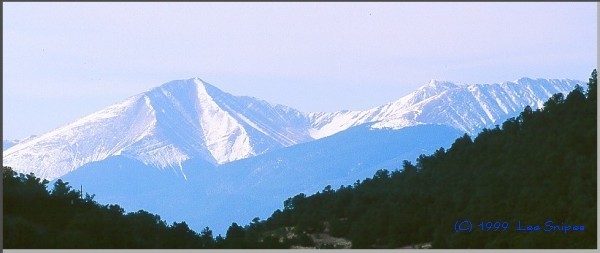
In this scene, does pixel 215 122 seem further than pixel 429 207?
Yes

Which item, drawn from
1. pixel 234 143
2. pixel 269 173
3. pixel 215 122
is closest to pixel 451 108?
pixel 269 173

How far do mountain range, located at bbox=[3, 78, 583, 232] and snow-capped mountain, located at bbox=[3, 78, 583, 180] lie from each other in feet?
0.10

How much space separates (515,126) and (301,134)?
746cm

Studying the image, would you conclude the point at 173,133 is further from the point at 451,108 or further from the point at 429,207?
the point at 429,207

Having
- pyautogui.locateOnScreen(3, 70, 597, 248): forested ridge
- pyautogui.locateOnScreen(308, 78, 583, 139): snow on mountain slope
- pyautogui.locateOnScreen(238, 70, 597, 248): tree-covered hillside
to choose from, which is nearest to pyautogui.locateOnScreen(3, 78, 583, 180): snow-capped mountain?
pyautogui.locateOnScreen(308, 78, 583, 139): snow on mountain slope

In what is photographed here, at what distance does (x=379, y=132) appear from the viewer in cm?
1784

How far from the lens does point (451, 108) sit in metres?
15.9

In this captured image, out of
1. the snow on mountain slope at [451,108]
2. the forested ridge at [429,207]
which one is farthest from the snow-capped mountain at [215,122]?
the forested ridge at [429,207]

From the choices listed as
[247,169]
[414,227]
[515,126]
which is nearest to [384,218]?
[414,227]

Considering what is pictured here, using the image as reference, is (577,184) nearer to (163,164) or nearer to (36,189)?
(36,189)

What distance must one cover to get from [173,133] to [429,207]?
1263cm

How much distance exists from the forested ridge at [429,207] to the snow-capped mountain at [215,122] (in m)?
2.80

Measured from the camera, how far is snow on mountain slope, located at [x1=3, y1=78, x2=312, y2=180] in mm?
17406

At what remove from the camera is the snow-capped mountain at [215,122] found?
14969mm
